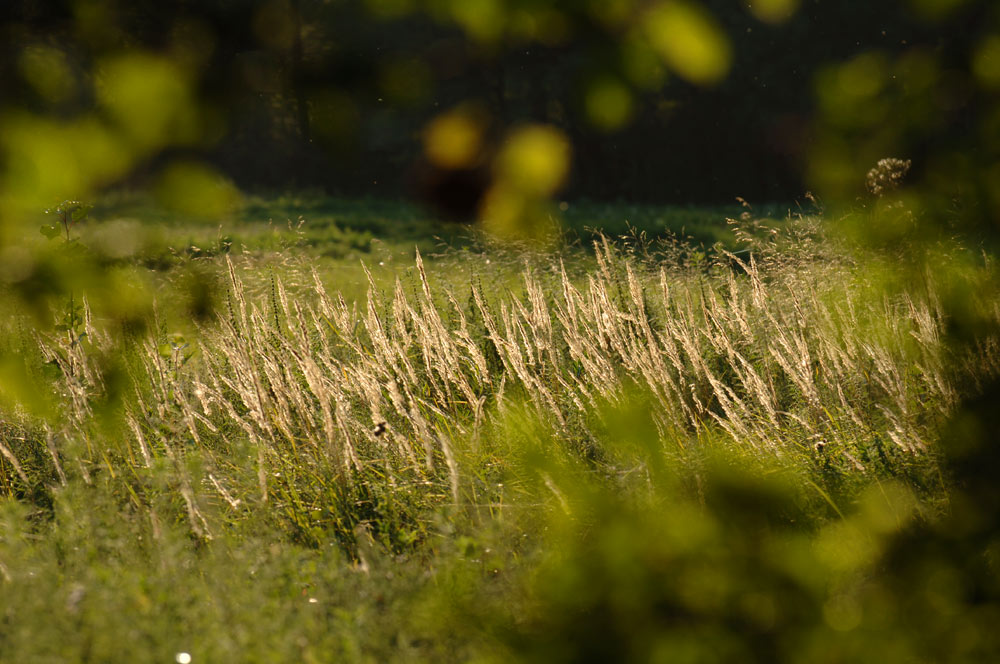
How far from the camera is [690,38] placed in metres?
1.19

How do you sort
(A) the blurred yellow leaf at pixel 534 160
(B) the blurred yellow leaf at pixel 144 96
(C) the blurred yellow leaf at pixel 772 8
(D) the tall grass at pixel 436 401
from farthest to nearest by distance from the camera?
(D) the tall grass at pixel 436 401 < (C) the blurred yellow leaf at pixel 772 8 < (A) the blurred yellow leaf at pixel 534 160 < (B) the blurred yellow leaf at pixel 144 96

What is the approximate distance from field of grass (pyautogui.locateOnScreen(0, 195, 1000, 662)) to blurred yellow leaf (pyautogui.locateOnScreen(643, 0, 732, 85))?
1.81 ft

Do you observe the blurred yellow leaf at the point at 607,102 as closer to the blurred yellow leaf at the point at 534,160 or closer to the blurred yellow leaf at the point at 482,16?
the blurred yellow leaf at the point at 534,160

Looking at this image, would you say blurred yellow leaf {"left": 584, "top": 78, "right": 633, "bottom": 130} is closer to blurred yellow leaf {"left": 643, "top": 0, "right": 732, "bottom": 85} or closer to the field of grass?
blurred yellow leaf {"left": 643, "top": 0, "right": 732, "bottom": 85}

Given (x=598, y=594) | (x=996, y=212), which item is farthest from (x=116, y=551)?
(x=996, y=212)

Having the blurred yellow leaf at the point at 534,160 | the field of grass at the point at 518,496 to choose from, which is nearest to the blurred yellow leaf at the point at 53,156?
the field of grass at the point at 518,496

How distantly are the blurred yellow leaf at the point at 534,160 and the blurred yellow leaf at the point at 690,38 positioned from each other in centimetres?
20

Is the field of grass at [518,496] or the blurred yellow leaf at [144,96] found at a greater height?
the blurred yellow leaf at [144,96]

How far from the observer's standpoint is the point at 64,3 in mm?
1212

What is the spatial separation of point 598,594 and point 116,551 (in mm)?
2299

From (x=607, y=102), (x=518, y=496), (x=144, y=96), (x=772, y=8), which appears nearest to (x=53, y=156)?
(x=144, y=96)

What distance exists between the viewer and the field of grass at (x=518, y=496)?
4.52ft

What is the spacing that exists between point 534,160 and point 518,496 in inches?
86.2

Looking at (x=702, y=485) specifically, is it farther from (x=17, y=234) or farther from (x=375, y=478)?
(x=17, y=234)
